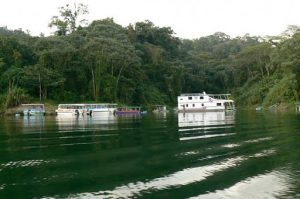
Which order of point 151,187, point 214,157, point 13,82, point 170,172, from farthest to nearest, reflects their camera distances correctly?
point 13,82
point 214,157
point 170,172
point 151,187

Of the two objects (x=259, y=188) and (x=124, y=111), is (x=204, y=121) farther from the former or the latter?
(x=259, y=188)

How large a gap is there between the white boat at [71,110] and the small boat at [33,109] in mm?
2846

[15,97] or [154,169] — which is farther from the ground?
[15,97]

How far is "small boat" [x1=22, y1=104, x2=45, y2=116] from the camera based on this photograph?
76.7 metres

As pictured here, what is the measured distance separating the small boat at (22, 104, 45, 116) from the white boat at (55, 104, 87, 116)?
9.34 feet

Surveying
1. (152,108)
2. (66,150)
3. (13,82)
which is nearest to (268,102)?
(152,108)

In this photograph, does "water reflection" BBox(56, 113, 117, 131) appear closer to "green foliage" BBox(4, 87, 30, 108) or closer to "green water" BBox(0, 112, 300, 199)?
"green water" BBox(0, 112, 300, 199)

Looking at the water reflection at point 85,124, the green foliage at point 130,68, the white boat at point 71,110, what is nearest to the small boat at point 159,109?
the green foliage at point 130,68

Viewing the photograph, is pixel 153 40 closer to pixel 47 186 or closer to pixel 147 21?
pixel 147 21

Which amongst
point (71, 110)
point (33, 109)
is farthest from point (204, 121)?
point (33, 109)

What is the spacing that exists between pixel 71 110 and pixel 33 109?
6.83 meters

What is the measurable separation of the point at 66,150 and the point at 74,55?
68366mm

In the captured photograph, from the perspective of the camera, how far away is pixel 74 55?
8975 centimetres

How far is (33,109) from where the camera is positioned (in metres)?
78.4
